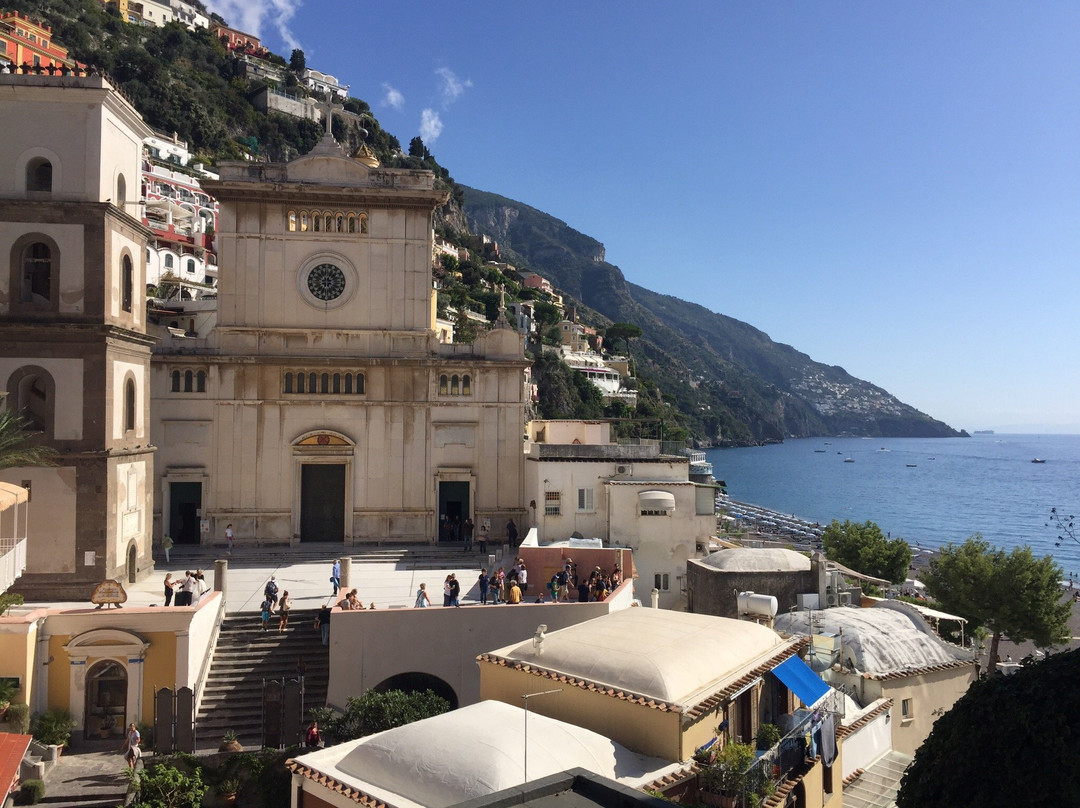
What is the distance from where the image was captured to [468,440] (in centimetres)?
2880

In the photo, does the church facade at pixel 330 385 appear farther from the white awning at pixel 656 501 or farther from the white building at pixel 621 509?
the white awning at pixel 656 501

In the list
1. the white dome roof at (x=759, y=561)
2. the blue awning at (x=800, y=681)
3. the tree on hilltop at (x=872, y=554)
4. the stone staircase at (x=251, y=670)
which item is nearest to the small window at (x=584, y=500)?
the white dome roof at (x=759, y=561)

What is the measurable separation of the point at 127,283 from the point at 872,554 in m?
38.8

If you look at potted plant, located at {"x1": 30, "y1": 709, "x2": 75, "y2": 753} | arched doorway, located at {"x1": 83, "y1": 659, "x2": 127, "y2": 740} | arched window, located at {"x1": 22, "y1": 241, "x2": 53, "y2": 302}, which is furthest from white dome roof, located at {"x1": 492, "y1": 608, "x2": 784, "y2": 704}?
arched window, located at {"x1": 22, "y1": 241, "x2": 53, "y2": 302}

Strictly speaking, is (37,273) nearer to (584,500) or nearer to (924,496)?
(584,500)

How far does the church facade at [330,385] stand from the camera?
2758 centimetres

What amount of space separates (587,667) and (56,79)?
19.2 metres

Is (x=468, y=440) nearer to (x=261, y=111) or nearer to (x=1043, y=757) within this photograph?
(x=1043, y=757)

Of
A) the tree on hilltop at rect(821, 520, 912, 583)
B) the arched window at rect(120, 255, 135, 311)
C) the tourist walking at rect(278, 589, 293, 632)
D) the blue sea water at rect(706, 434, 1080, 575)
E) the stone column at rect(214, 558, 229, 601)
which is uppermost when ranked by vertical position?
the arched window at rect(120, 255, 135, 311)

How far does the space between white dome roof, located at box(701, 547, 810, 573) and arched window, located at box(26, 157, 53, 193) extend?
22784 millimetres

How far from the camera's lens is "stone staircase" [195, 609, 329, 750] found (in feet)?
55.5

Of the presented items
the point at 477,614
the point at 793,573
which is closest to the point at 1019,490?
the point at 793,573

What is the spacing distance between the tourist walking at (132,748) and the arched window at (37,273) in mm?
11113

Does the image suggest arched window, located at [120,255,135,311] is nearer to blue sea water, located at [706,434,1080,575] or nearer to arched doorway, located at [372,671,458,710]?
arched doorway, located at [372,671,458,710]
